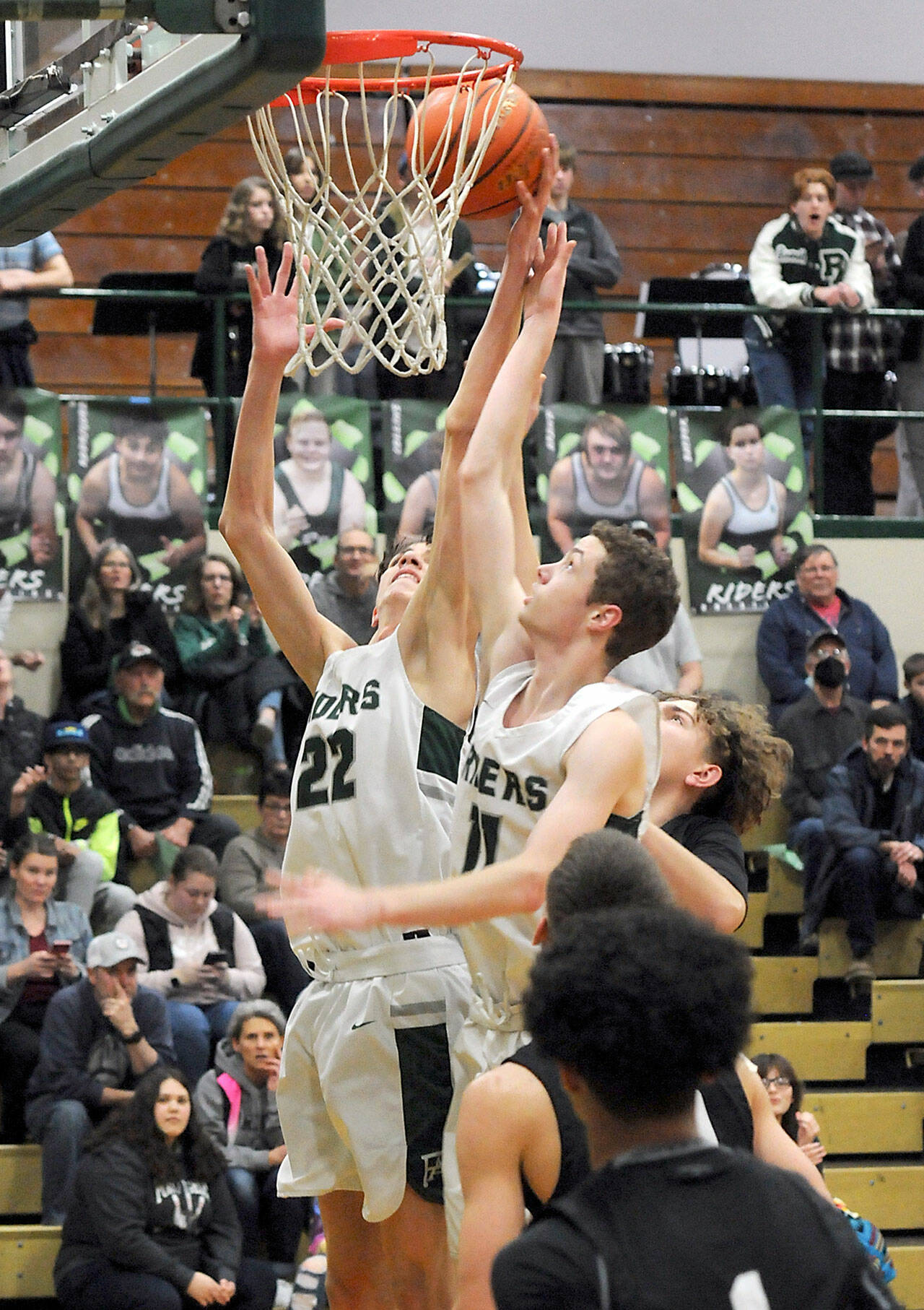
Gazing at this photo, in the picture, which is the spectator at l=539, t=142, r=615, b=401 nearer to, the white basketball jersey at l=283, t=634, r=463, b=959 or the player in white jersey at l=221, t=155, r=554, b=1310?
the player in white jersey at l=221, t=155, r=554, b=1310

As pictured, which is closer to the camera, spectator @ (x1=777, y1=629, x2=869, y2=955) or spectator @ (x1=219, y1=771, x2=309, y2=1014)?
spectator @ (x1=219, y1=771, x2=309, y2=1014)

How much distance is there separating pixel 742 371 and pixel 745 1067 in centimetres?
846

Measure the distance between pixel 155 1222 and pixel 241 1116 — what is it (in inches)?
22.3

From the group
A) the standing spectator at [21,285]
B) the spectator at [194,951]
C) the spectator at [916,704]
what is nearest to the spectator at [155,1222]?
the spectator at [194,951]

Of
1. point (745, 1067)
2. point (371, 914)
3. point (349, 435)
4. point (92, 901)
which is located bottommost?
point (92, 901)

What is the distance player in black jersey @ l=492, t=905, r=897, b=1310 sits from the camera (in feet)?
5.76

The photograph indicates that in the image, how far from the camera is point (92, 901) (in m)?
7.54

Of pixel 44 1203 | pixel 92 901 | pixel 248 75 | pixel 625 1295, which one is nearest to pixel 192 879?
pixel 92 901

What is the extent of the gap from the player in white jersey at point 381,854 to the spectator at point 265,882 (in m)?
4.06

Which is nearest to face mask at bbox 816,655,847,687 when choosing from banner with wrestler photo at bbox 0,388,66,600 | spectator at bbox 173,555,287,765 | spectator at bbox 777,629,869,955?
spectator at bbox 777,629,869,955

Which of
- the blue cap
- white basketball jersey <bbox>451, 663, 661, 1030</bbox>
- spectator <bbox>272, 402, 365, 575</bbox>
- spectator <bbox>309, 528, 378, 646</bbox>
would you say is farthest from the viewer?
spectator <bbox>272, 402, 365, 575</bbox>

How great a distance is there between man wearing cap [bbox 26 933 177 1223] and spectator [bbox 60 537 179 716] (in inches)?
87.9

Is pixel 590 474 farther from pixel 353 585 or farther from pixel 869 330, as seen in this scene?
pixel 869 330

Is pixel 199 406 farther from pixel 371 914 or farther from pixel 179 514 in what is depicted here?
pixel 371 914
